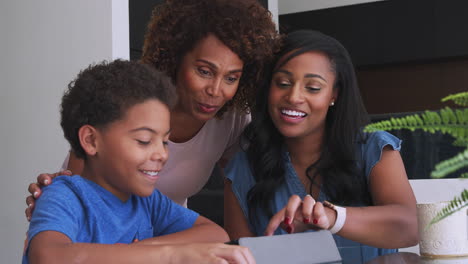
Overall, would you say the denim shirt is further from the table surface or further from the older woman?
the table surface

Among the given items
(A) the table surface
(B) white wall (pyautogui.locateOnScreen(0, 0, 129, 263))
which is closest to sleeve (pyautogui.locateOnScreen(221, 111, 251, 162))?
(A) the table surface

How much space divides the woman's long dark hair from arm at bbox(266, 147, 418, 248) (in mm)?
85

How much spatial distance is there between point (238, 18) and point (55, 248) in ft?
3.20

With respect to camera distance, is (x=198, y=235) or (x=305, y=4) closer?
(x=198, y=235)

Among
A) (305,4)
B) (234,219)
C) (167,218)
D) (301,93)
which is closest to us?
(167,218)

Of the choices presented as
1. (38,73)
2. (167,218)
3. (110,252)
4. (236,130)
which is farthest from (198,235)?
(38,73)

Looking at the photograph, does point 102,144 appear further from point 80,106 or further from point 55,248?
point 55,248

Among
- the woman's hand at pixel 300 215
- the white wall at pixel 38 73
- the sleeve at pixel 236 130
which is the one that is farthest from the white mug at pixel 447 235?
the white wall at pixel 38 73

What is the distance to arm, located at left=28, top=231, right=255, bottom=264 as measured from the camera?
955 millimetres

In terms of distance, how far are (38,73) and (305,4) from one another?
4.82 metres

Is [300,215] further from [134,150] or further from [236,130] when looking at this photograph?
[236,130]

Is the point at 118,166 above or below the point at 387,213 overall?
above

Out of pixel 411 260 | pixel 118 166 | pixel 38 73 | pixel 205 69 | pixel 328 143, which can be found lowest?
pixel 411 260

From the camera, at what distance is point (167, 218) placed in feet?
4.58
